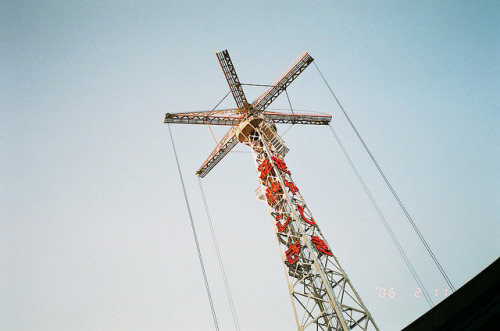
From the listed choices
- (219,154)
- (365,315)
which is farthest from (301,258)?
(219,154)

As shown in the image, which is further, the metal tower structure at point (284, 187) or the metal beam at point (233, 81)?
the metal beam at point (233, 81)

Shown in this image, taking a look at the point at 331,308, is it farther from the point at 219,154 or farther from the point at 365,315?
the point at 219,154

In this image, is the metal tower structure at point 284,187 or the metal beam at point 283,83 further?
the metal beam at point 283,83

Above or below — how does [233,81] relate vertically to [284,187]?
above

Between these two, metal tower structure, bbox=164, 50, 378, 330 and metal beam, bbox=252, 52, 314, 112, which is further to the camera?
metal beam, bbox=252, 52, 314, 112

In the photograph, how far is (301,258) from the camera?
11.8 m

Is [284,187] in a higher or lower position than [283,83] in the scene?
lower

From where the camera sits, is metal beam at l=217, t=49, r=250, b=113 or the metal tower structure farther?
metal beam at l=217, t=49, r=250, b=113

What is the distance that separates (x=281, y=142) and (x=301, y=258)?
8.30 m

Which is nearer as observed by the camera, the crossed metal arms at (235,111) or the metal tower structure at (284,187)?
the metal tower structure at (284,187)

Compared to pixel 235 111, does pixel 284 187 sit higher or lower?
lower

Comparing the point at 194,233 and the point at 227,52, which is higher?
the point at 227,52

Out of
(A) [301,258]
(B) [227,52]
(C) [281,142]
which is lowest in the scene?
(A) [301,258]

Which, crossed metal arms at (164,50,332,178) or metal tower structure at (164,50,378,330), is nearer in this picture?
metal tower structure at (164,50,378,330)
